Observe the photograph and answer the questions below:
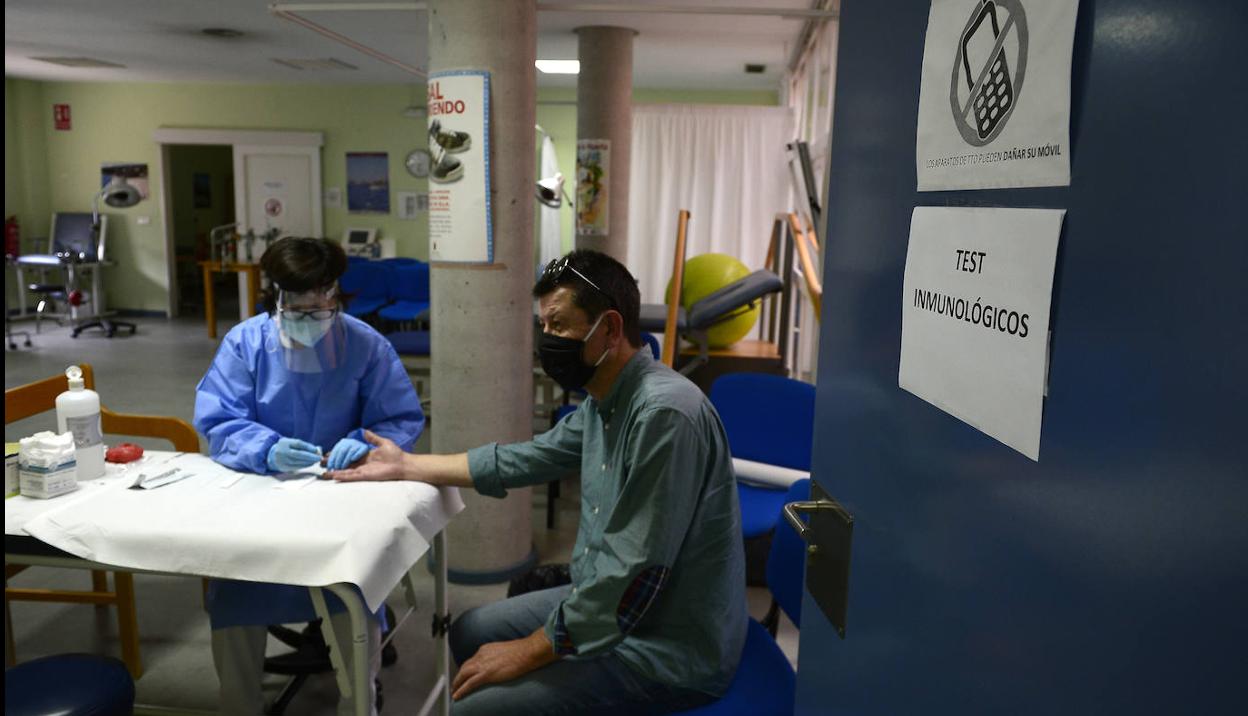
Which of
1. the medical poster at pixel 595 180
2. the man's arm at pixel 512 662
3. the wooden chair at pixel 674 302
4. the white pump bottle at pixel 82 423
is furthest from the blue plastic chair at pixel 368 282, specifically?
the man's arm at pixel 512 662

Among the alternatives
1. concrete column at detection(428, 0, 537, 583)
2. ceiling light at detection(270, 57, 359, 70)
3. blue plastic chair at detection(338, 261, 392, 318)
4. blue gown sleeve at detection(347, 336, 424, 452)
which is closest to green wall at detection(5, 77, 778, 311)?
ceiling light at detection(270, 57, 359, 70)

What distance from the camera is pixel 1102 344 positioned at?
58 cm

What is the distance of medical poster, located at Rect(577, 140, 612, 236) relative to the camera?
613 centimetres

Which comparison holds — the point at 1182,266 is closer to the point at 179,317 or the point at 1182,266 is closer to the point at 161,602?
the point at 161,602

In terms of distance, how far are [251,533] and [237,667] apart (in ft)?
1.88

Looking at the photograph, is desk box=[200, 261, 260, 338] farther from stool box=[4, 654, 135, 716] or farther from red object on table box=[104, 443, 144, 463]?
stool box=[4, 654, 135, 716]

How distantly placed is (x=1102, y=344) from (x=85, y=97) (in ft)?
40.4

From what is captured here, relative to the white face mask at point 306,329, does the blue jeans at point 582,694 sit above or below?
below

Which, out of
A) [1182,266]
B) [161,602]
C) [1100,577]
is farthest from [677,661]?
[161,602]

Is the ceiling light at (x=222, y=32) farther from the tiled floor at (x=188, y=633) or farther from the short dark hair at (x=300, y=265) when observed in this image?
the short dark hair at (x=300, y=265)

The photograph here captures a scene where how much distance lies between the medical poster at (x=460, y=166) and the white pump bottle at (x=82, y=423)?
1.35 metres

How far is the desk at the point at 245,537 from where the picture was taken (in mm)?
1685

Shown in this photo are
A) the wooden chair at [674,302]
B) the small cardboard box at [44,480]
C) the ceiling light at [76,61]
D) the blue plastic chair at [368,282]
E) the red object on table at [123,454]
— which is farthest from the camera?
the ceiling light at [76,61]

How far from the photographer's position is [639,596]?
1.54 meters
